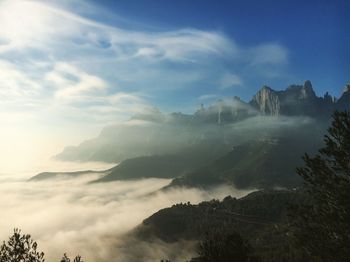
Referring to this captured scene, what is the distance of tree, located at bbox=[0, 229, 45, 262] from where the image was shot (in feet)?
146

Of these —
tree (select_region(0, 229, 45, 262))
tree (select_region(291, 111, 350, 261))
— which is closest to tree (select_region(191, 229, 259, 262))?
tree (select_region(291, 111, 350, 261))

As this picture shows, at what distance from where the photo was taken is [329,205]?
45406 mm

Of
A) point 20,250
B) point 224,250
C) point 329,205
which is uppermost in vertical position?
point 329,205

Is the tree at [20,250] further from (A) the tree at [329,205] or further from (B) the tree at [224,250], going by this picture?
(A) the tree at [329,205]

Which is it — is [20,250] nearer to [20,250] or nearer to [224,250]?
[20,250]

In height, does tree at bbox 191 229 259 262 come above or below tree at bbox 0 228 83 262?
below

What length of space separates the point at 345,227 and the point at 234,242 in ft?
39.4

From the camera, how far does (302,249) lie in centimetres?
4575

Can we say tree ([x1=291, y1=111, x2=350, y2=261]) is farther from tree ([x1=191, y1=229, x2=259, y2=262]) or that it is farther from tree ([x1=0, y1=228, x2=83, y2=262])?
tree ([x1=0, y1=228, x2=83, y2=262])

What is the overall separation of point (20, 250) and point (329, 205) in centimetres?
3067

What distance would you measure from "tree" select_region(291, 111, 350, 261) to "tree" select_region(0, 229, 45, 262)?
25.9 metres

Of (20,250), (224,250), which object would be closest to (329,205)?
(224,250)

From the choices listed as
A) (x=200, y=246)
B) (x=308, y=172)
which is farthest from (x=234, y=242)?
(x=308, y=172)

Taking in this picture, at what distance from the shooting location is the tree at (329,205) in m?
43.8
